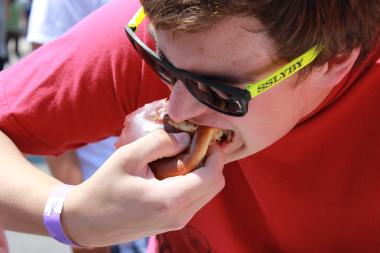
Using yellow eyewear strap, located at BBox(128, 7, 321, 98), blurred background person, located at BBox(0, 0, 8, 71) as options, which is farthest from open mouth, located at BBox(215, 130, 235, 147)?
blurred background person, located at BBox(0, 0, 8, 71)

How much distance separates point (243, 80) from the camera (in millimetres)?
1453

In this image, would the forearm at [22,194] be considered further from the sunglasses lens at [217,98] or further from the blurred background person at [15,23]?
the blurred background person at [15,23]

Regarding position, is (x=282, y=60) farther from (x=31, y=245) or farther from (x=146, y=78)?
(x=31, y=245)

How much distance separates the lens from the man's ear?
1550mm

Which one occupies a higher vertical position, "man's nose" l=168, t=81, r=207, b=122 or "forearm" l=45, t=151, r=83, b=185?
"man's nose" l=168, t=81, r=207, b=122

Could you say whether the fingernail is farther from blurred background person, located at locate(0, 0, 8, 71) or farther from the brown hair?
blurred background person, located at locate(0, 0, 8, 71)

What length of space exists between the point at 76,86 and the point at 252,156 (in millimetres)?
475

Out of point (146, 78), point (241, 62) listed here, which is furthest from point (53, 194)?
point (241, 62)

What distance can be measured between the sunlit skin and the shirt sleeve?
0.26 m

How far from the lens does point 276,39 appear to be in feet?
4.65

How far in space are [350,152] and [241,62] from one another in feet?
1.39

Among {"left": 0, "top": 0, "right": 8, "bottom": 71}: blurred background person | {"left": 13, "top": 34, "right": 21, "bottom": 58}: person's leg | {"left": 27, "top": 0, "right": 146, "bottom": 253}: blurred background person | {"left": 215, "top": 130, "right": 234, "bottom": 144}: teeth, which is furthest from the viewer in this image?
{"left": 13, "top": 34, "right": 21, "bottom": 58}: person's leg

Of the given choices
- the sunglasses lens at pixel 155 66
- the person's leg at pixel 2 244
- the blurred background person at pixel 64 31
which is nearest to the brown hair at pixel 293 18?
the sunglasses lens at pixel 155 66

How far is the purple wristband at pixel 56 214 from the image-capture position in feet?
4.92
